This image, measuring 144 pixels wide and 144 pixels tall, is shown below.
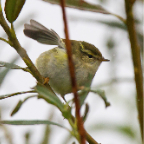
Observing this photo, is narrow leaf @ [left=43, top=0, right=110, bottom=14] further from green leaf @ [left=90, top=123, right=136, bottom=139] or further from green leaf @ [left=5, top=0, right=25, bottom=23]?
green leaf @ [left=90, top=123, right=136, bottom=139]

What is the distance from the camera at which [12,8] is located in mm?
1365

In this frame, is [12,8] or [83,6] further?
[83,6]

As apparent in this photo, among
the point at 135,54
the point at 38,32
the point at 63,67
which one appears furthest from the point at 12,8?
the point at 63,67

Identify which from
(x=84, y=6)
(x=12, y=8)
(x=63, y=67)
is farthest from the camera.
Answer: (x=63, y=67)

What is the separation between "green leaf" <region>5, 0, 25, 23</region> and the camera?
1.36m

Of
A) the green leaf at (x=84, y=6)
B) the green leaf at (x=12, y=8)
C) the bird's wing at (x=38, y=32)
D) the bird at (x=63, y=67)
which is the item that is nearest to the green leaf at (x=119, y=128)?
the bird at (x=63, y=67)

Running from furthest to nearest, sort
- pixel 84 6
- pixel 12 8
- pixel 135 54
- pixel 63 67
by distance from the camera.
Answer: pixel 63 67 → pixel 84 6 → pixel 135 54 → pixel 12 8

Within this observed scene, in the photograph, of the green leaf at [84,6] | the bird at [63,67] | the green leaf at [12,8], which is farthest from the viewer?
the bird at [63,67]

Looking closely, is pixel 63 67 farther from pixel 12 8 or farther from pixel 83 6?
pixel 12 8

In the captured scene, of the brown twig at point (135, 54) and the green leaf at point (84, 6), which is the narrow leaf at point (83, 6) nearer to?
the green leaf at point (84, 6)

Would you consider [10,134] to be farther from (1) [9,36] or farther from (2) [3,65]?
(1) [9,36]

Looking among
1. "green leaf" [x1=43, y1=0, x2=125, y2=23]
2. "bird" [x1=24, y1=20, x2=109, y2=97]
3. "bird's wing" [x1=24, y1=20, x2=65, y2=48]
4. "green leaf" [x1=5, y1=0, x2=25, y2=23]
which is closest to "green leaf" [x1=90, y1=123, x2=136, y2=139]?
"bird" [x1=24, y1=20, x2=109, y2=97]

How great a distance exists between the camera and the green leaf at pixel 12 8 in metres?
1.36

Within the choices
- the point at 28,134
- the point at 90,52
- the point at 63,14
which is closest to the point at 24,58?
the point at 63,14
